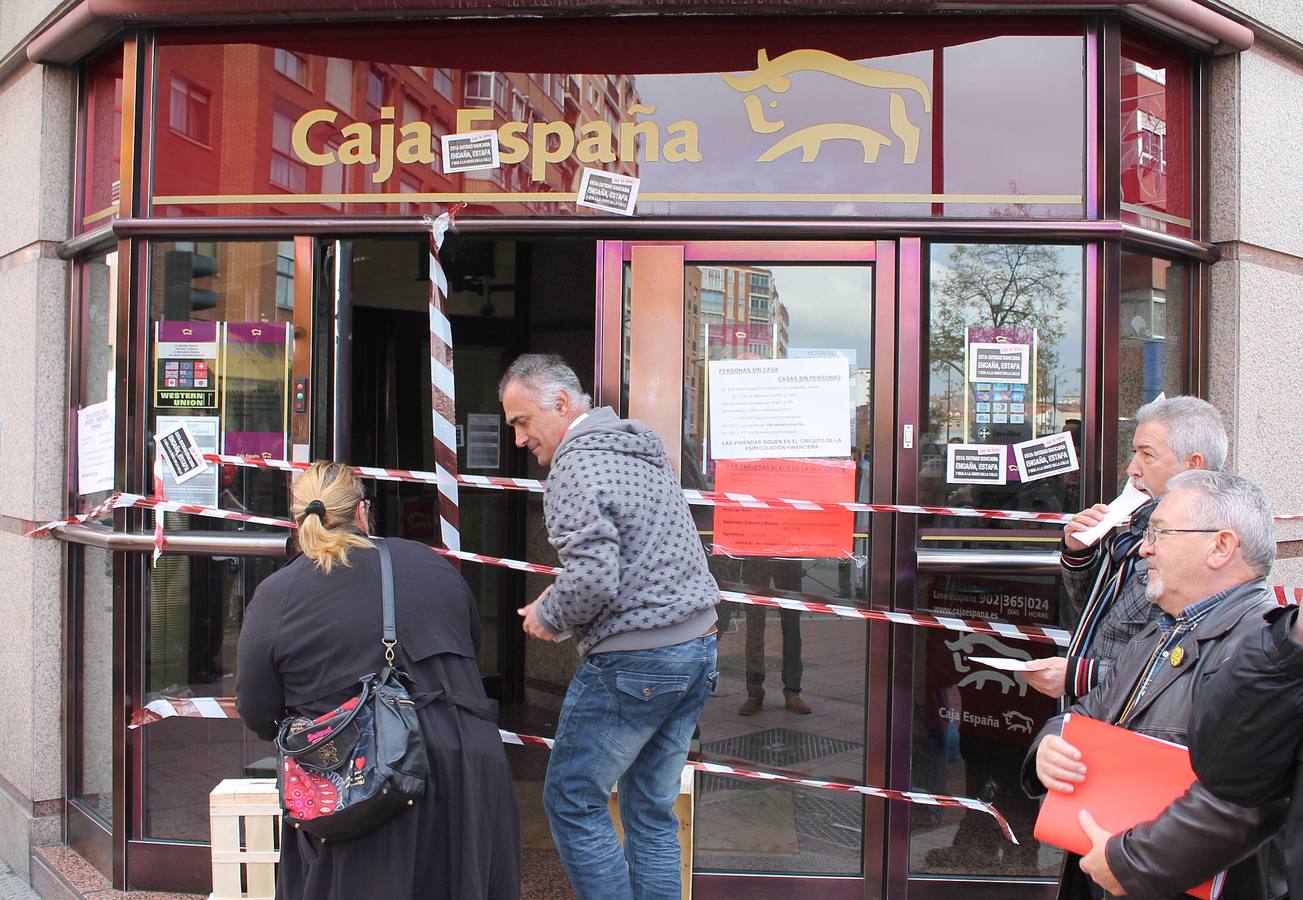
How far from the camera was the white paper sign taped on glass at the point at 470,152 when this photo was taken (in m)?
4.24

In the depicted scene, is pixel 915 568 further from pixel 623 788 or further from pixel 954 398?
pixel 623 788

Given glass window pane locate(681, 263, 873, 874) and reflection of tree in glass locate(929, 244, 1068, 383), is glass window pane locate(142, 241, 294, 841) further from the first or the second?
A: reflection of tree in glass locate(929, 244, 1068, 383)

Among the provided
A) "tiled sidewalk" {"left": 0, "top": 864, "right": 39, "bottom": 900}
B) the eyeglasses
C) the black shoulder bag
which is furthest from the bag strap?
"tiled sidewalk" {"left": 0, "top": 864, "right": 39, "bottom": 900}

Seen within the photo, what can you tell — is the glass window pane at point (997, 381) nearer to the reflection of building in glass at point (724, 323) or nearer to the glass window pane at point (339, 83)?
the reflection of building in glass at point (724, 323)

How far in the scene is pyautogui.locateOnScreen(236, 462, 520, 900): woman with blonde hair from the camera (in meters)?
2.63

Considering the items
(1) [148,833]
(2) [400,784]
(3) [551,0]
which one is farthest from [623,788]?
(3) [551,0]

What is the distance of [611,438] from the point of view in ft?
10.0

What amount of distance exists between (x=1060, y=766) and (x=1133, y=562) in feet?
2.84

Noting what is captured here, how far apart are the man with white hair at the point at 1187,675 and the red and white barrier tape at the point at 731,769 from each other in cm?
177

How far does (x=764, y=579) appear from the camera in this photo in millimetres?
4129

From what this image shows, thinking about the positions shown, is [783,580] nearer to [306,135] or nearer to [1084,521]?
[1084,521]

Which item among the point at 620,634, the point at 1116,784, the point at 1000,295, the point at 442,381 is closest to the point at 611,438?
the point at 620,634

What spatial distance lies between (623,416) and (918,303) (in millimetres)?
1233

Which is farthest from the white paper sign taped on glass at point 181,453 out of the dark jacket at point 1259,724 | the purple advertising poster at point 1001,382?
the dark jacket at point 1259,724
